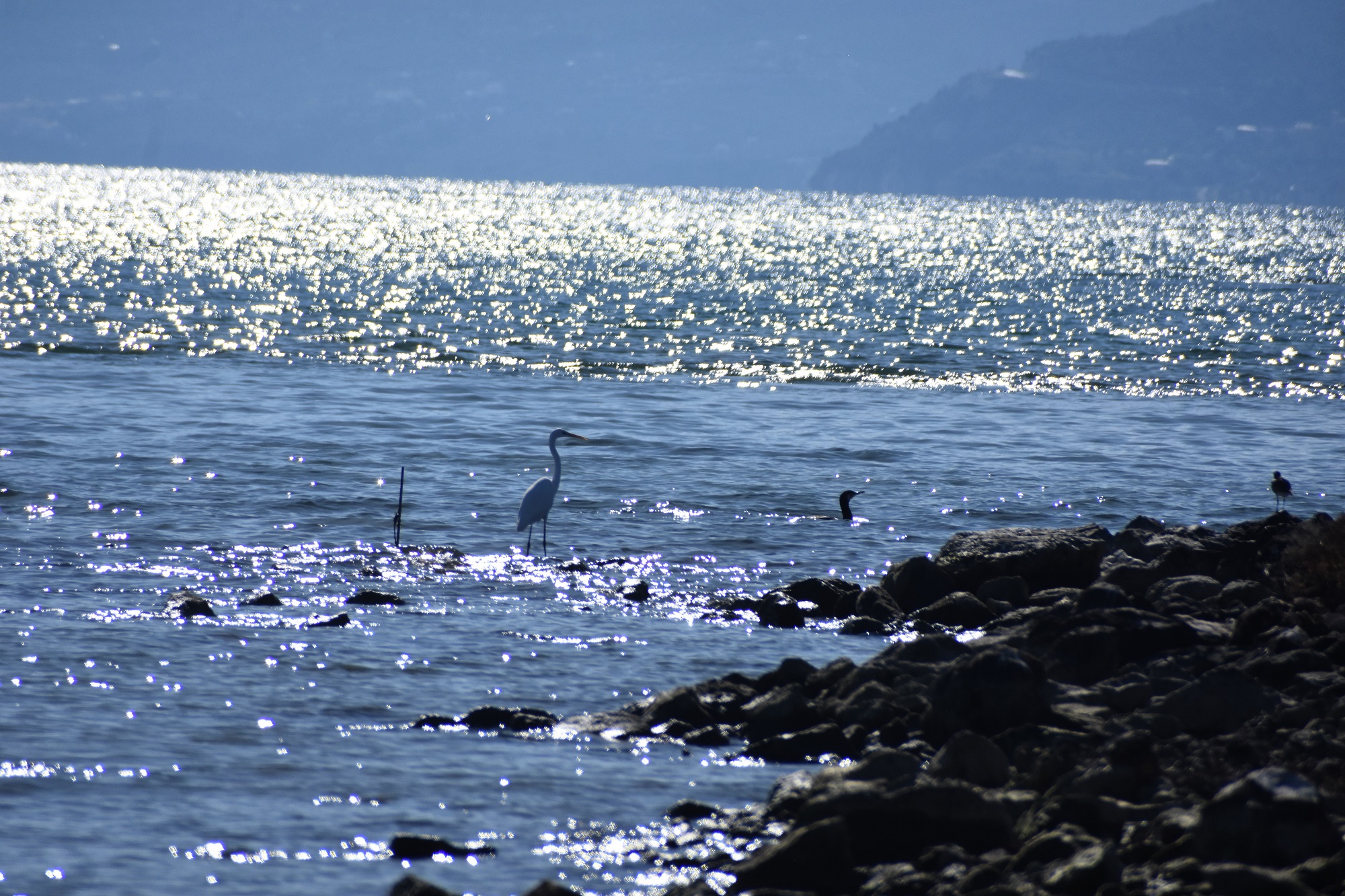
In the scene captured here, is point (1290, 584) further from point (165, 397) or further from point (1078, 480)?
point (165, 397)

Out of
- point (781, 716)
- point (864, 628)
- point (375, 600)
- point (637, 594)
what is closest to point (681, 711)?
point (781, 716)

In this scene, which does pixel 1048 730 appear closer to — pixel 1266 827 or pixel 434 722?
pixel 1266 827

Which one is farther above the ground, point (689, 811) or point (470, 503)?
point (470, 503)

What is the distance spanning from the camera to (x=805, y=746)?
11.9 metres

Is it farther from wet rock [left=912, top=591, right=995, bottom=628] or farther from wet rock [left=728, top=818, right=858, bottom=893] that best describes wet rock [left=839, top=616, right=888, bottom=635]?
wet rock [left=728, top=818, right=858, bottom=893]

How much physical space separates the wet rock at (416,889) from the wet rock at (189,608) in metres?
7.89

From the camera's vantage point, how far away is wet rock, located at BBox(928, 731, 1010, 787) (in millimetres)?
10375

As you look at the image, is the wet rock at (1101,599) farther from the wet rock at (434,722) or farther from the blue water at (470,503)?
the wet rock at (434,722)

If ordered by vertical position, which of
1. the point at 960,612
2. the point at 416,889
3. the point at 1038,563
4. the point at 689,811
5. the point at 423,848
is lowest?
the point at 423,848

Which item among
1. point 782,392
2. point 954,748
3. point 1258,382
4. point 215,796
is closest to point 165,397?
point 782,392

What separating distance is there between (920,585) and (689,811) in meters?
7.06

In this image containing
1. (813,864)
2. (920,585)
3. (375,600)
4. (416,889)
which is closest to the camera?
(416,889)

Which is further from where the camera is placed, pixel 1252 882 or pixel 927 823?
pixel 927 823

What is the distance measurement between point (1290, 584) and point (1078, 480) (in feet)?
37.0
